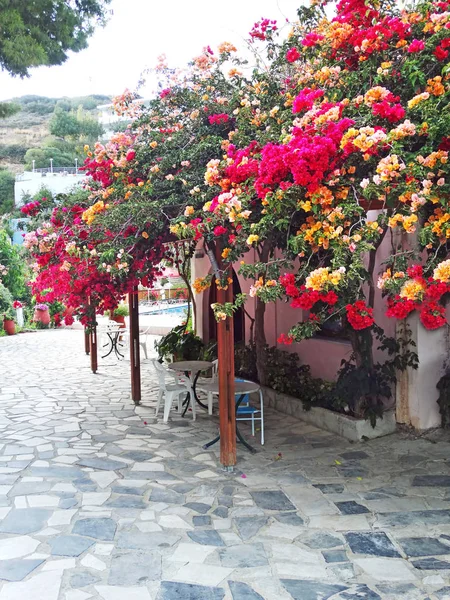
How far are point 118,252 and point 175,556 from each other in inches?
106

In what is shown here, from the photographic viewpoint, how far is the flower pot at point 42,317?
2208 cm

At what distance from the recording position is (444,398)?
6.59m

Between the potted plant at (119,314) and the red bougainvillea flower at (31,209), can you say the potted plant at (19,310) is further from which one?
the red bougainvillea flower at (31,209)

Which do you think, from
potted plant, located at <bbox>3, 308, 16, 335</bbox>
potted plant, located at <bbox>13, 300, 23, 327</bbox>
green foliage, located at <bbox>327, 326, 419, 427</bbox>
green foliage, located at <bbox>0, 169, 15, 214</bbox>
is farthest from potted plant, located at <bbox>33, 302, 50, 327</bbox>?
green foliage, located at <bbox>0, 169, 15, 214</bbox>

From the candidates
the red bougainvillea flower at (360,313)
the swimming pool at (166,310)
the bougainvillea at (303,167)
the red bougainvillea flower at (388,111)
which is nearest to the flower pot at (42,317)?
the swimming pool at (166,310)

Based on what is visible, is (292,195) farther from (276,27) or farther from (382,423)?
(382,423)

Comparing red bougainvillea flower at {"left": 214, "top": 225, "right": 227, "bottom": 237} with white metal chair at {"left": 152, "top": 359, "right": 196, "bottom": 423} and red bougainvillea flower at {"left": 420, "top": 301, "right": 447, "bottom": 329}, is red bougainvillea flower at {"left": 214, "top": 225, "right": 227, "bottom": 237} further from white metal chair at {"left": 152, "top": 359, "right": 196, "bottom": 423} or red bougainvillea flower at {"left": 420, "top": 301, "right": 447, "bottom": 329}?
white metal chair at {"left": 152, "top": 359, "right": 196, "bottom": 423}

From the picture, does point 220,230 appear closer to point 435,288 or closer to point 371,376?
point 435,288

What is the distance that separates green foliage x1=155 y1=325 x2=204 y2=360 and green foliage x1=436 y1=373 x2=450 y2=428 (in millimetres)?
5488

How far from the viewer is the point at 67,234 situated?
615 cm

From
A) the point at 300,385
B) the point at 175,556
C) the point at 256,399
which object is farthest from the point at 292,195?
the point at 256,399

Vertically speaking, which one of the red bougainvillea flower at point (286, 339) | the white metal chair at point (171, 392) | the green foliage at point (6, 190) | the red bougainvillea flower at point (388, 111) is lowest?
the white metal chair at point (171, 392)

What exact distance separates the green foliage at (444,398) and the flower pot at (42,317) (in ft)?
59.6

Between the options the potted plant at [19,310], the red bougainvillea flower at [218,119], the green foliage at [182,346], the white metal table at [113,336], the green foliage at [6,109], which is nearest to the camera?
the red bougainvillea flower at [218,119]
